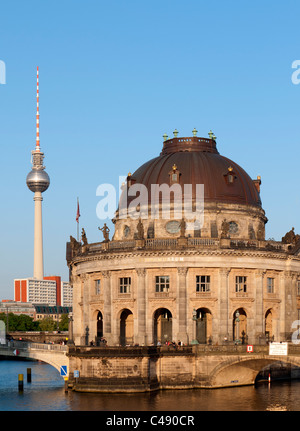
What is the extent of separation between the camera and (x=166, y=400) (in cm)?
7769

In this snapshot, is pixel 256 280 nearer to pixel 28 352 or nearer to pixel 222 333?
pixel 222 333

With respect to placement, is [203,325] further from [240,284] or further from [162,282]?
[162,282]

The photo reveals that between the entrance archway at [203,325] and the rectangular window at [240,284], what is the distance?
4178 millimetres

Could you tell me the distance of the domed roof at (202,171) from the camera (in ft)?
335

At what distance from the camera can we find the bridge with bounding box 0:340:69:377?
92.7 metres

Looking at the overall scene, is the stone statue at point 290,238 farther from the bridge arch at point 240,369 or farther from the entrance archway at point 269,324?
the bridge arch at point 240,369

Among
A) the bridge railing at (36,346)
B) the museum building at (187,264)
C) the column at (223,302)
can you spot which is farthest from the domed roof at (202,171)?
the bridge railing at (36,346)

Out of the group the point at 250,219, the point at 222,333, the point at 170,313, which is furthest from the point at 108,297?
the point at 250,219

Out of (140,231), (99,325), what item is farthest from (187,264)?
(99,325)

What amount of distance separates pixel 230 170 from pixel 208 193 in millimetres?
3966

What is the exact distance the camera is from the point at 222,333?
9338 centimetres
